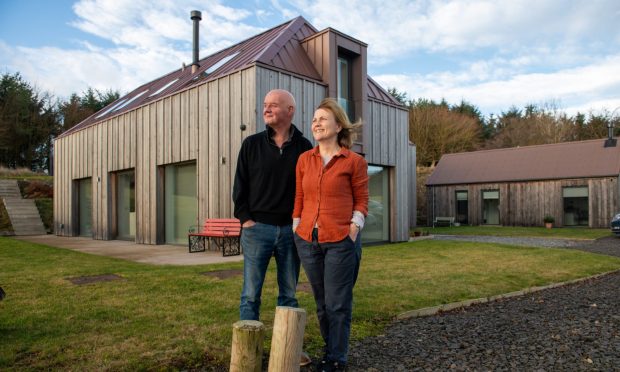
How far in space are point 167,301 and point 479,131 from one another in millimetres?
40420

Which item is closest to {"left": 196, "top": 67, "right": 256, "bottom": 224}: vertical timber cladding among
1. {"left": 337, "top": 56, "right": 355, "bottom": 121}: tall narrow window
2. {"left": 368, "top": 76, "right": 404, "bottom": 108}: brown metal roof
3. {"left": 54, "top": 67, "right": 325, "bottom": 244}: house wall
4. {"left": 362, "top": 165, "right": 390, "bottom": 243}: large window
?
{"left": 54, "top": 67, "right": 325, "bottom": 244}: house wall

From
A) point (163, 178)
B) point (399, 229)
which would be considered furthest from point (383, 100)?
point (163, 178)

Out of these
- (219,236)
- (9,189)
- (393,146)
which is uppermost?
(393,146)

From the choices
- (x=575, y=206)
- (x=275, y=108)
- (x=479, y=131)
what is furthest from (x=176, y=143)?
(x=479, y=131)

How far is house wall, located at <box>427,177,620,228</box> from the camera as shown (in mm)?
20219

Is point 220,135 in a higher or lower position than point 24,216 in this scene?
higher

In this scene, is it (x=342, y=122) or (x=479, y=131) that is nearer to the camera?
(x=342, y=122)

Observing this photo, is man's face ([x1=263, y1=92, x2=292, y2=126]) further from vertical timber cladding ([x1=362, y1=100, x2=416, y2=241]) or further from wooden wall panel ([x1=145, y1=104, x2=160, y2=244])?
wooden wall panel ([x1=145, y1=104, x2=160, y2=244])

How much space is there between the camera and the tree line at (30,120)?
99.2 ft

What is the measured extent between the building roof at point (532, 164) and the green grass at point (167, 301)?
14.2 meters

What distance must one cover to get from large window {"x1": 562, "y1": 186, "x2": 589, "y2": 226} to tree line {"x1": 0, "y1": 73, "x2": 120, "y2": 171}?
110 feet

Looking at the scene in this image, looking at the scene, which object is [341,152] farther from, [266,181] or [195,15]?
[195,15]

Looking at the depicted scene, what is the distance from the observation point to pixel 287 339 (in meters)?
2.47

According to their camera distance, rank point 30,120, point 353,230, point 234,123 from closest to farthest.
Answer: point 353,230, point 234,123, point 30,120
